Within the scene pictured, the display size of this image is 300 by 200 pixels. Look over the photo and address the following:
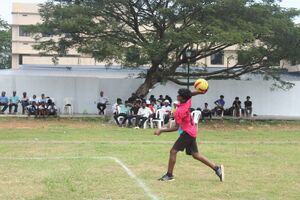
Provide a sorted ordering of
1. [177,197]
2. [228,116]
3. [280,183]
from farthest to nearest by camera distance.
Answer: [228,116] < [280,183] < [177,197]

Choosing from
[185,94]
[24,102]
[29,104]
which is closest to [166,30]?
[29,104]

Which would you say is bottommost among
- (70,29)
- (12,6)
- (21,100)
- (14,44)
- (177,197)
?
(177,197)

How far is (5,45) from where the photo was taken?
7194cm

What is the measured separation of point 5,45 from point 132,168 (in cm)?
6546

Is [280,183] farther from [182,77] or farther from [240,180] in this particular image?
[182,77]

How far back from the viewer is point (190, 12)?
2520 cm

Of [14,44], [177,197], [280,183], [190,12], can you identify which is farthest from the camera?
[14,44]

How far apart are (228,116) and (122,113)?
9147 mm

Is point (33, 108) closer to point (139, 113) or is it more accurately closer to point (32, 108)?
point (32, 108)

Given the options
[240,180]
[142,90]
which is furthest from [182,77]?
[240,180]

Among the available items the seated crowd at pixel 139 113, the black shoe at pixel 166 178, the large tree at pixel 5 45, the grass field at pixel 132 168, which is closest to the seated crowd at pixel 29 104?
the seated crowd at pixel 139 113

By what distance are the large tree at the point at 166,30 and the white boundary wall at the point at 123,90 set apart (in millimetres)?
2575

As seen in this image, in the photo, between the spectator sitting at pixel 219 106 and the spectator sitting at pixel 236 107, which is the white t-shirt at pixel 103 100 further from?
the spectator sitting at pixel 236 107

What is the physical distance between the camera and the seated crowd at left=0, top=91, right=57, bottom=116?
26734 millimetres
